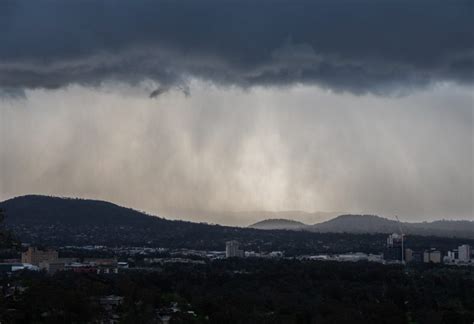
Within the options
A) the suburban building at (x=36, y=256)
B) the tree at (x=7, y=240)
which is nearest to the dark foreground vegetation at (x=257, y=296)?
the tree at (x=7, y=240)

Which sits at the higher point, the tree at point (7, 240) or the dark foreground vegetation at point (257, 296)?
the tree at point (7, 240)

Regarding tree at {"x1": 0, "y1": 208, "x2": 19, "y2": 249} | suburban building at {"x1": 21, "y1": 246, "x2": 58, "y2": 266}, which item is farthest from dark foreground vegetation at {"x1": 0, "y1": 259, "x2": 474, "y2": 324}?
suburban building at {"x1": 21, "y1": 246, "x2": 58, "y2": 266}

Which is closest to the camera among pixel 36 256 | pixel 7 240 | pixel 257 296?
pixel 7 240

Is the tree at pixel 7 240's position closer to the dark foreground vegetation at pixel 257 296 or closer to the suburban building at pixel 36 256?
the dark foreground vegetation at pixel 257 296

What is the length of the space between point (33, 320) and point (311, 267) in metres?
78.1

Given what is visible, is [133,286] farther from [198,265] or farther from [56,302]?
[198,265]

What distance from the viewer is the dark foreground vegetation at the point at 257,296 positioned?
60844 millimetres

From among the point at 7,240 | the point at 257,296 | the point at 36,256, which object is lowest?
the point at 257,296

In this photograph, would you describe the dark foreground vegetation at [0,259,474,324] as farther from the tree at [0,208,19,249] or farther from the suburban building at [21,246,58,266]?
the suburban building at [21,246,58,266]

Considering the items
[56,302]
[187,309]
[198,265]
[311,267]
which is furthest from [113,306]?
[198,265]

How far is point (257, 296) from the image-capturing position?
9006cm

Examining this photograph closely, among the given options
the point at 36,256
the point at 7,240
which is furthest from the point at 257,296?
the point at 36,256

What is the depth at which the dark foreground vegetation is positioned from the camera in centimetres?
6084

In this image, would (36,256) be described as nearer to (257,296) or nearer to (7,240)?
(257,296)
